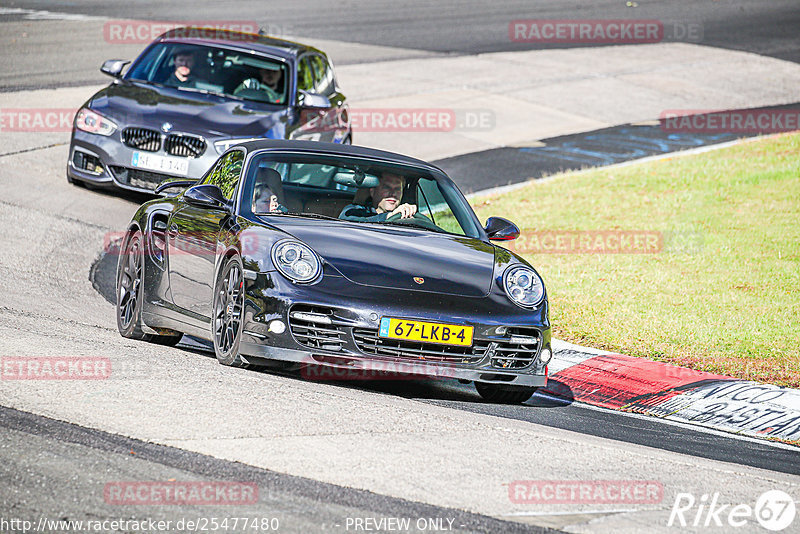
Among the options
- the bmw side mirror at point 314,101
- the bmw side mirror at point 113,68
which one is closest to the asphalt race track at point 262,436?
the bmw side mirror at point 113,68

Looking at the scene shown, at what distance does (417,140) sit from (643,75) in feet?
29.3

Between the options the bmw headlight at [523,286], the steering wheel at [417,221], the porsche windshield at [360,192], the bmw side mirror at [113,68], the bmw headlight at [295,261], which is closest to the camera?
the bmw headlight at [295,261]

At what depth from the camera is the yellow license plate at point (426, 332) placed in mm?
7043

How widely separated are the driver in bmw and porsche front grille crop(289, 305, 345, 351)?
146 cm

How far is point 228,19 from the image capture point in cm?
2862

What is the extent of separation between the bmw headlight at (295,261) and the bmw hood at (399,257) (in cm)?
10

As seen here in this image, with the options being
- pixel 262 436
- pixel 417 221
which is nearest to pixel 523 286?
pixel 417 221

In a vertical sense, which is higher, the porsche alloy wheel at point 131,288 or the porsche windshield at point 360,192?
the porsche windshield at point 360,192

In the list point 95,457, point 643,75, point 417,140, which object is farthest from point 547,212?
point 643,75

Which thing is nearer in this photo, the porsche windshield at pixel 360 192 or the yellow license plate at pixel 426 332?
the yellow license plate at pixel 426 332

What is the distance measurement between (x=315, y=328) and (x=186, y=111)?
276 inches

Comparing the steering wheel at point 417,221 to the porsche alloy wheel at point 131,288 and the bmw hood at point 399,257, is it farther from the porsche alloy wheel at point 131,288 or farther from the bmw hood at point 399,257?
the porsche alloy wheel at point 131,288

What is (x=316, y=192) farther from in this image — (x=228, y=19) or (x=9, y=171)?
(x=228, y=19)

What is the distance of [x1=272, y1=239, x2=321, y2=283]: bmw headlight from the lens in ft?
23.4
